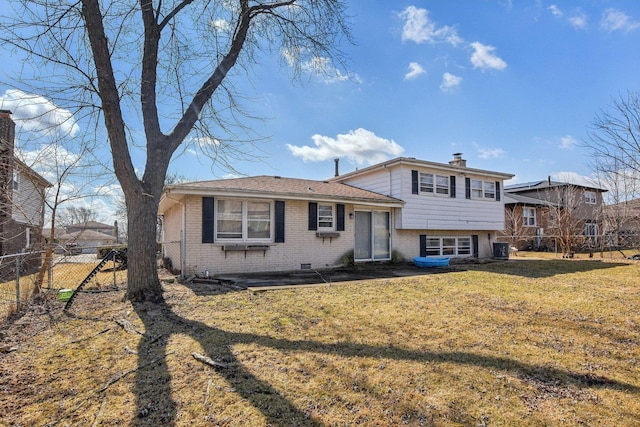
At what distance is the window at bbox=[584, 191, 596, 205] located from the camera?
2996cm

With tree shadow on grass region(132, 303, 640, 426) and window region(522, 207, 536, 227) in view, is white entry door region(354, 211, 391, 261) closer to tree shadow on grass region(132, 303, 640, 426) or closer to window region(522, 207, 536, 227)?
tree shadow on grass region(132, 303, 640, 426)

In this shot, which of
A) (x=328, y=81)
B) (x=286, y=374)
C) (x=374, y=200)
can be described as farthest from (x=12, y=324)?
(x=374, y=200)

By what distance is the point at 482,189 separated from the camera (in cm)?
1605

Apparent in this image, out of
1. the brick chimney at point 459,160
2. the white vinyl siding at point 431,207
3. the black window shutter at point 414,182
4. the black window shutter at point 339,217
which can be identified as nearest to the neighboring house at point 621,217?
the white vinyl siding at point 431,207

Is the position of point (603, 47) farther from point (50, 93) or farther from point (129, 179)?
point (50, 93)

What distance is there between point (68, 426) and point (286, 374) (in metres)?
1.81

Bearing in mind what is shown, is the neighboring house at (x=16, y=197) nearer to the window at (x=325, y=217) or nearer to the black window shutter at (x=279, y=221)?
the black window shutter at (x=279, y=221)

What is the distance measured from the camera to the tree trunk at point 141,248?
635cm

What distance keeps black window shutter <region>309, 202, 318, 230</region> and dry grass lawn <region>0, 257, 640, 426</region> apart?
16.5 ft

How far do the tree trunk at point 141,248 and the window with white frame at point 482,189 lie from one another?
14.2m

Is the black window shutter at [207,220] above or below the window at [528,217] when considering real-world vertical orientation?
below

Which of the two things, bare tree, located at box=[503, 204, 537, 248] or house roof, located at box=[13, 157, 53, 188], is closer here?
house roof, located at box=[13, 157, 53, 188]

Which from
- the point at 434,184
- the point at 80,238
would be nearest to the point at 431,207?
the point at 434,184

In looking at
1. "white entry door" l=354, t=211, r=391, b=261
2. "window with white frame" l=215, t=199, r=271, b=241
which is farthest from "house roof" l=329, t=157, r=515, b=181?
"window with white frame" l=215, t=199, r=271, b=241
